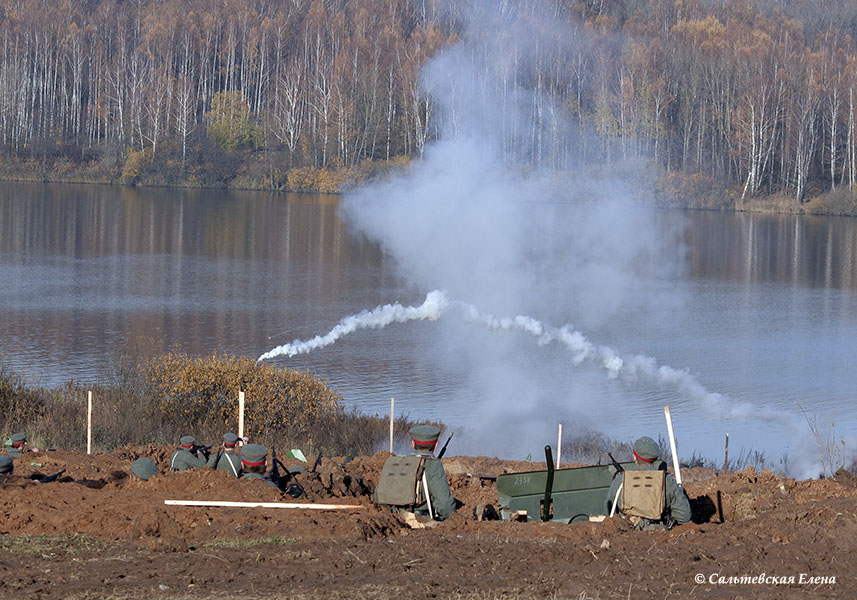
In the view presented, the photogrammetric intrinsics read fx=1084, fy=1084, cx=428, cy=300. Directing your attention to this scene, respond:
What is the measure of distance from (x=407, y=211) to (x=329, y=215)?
18.5 m

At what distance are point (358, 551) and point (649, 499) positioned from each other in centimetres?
313

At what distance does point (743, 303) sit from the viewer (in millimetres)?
42750

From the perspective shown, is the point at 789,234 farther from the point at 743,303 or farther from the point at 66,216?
the point at 66,216

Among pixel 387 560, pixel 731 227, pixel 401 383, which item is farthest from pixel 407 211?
pixel 387 560

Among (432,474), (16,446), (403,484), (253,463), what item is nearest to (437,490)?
(432,474)

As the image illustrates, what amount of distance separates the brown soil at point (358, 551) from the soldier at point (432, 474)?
0.18 m

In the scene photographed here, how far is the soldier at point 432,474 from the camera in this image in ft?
36.2

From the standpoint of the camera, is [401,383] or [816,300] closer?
[401,383]

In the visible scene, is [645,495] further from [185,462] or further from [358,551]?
[185,462]

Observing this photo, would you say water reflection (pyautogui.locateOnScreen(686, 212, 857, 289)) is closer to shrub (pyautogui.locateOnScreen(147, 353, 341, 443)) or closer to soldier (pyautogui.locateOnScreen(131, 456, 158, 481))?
shrub (pyautogui.locateOnScreen(147, 353, 341, 443))

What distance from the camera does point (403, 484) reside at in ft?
36.0

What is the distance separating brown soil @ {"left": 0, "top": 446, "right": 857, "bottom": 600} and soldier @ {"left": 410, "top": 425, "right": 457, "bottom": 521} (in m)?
0.18

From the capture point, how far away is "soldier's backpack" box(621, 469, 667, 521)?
11047mm

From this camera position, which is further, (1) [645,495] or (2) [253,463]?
(2) [253,463]
